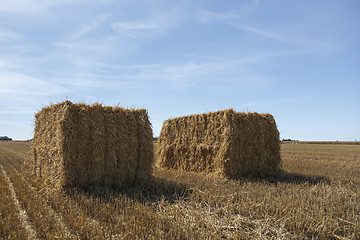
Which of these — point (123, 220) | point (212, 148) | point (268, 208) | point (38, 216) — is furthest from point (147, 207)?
point (212, 148)

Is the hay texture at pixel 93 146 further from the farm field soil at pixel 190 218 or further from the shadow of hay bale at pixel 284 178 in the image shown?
the shadow of hay bale at pixel 284 178

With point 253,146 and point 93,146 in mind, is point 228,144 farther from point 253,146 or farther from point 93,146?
point 93,146

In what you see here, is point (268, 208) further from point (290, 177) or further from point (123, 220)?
point (290, 177)

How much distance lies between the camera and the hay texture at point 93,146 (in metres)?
7.49

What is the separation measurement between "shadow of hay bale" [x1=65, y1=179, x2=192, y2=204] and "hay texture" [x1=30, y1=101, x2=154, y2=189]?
0.30 meters

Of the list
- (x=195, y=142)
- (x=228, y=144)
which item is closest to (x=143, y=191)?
(x=228, y=144)

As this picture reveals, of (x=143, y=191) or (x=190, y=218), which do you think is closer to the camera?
(x=190, y=218)

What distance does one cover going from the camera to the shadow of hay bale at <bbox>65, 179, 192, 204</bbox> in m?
6.66

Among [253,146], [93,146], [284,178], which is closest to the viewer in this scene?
[93,146]

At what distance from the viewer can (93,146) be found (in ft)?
25.7

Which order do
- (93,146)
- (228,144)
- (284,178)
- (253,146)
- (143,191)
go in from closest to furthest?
(143,191), (93,146), (228,144), (284,178), (253,146)

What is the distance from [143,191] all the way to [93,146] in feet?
6.54

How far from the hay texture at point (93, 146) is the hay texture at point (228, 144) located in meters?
2.75

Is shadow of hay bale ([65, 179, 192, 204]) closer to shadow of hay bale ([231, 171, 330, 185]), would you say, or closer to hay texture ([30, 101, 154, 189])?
hay texture ([30, 101, 154, 189])
